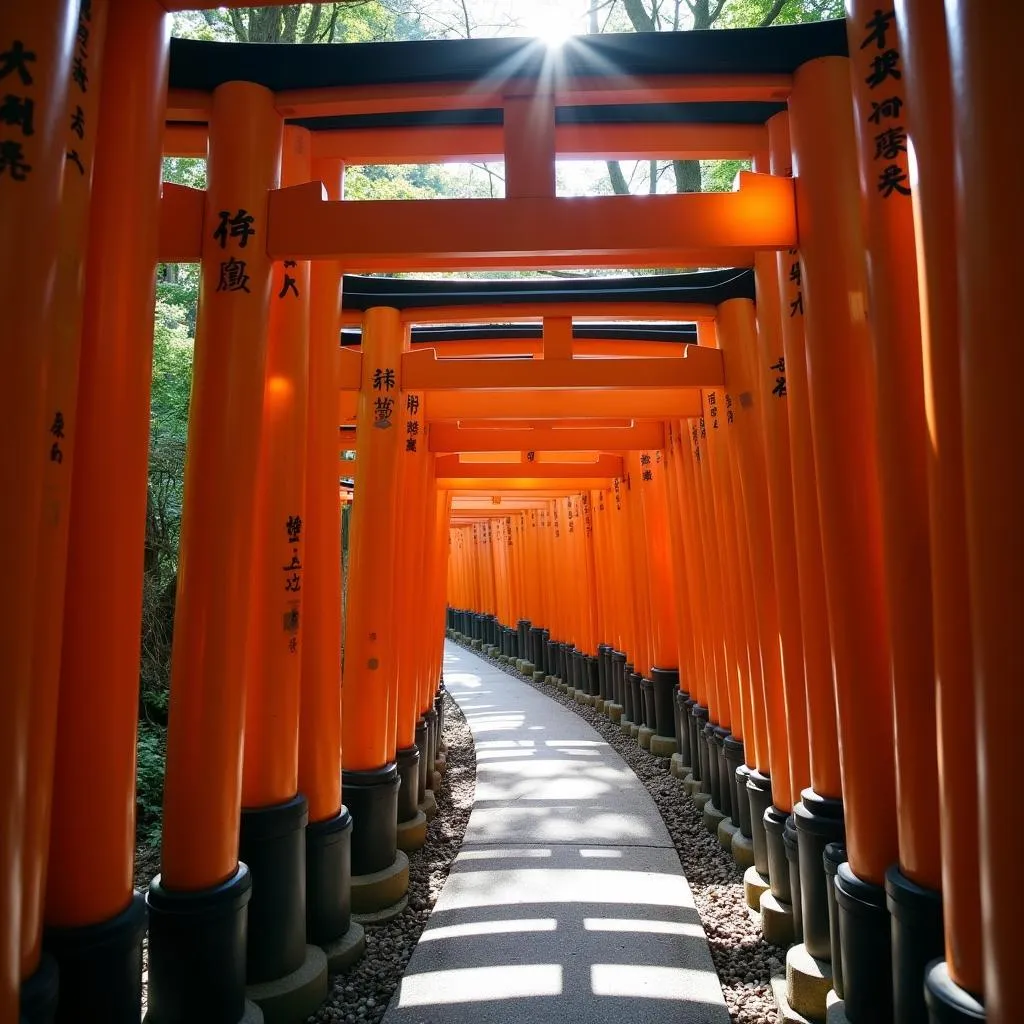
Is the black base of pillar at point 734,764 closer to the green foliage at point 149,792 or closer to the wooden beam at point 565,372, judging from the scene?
the wooden beam at point 565,372

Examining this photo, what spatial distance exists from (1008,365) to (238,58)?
3349mm

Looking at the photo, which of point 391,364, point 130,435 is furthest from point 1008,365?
point 391,364

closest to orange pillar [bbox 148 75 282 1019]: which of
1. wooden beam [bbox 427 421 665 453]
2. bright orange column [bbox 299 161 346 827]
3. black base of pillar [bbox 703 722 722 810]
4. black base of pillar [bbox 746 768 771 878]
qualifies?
bright orange column [bbox 299 161 346 827]

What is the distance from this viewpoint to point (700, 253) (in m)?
3.80

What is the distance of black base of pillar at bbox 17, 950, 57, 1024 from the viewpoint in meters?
2.02

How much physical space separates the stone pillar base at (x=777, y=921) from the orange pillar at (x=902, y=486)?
1.75 meters

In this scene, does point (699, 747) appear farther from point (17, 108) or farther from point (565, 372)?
point (17, 108)

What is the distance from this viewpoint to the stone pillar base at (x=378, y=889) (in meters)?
4.80

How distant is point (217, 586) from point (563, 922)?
9.94 ft

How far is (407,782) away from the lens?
20.1 ft

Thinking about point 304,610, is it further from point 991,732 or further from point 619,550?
point 619,550

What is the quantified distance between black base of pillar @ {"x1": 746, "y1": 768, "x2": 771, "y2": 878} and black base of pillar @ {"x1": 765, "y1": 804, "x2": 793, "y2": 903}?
35cm

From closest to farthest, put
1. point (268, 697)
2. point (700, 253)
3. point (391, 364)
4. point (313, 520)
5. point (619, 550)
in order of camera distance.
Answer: point (268, 697)
point (700, 253)
point (313, 520)
point (391, 364)
point (619, 550)

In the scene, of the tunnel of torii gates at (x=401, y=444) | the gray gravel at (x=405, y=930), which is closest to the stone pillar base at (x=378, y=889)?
the tunnel of torii gates at (x=401, y=444)
